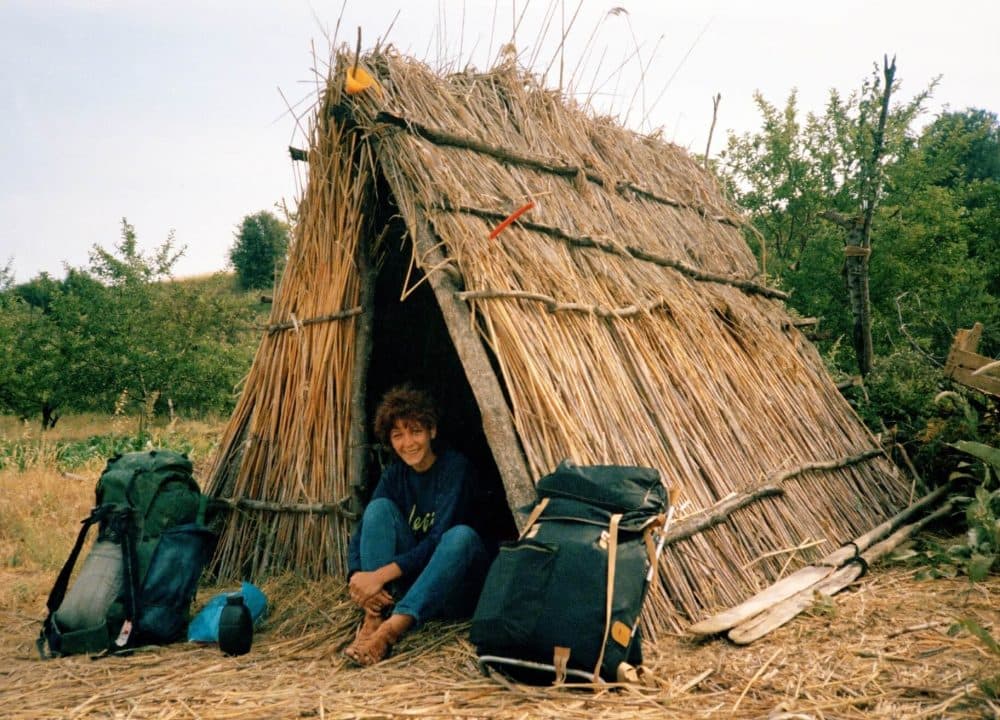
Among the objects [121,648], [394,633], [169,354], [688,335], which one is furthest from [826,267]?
[169,354]

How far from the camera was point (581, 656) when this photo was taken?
239cm

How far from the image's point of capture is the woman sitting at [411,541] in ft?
9.99

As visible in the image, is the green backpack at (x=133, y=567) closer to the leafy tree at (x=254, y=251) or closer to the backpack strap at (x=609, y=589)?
the backpack strap at (x=609, y=589)

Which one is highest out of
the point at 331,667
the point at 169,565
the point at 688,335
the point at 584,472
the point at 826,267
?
the point at 826,267

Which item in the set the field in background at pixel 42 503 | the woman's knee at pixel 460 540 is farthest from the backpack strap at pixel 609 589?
the field in background at pixel 42 503

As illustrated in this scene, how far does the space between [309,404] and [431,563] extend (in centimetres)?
124

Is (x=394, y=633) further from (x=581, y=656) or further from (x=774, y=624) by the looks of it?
(x=774, y=624)

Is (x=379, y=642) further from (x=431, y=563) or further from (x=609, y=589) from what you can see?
(x=609, y=589)

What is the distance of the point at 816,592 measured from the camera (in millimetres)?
3281

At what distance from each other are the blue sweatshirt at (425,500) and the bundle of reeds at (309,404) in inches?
16.5

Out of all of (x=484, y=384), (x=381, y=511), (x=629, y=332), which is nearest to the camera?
(x=484, y=384)

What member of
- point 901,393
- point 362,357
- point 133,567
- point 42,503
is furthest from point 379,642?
point 42,503

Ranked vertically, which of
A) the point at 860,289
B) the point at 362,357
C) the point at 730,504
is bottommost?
the point at 730,504

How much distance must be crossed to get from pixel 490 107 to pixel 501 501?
2.27m
